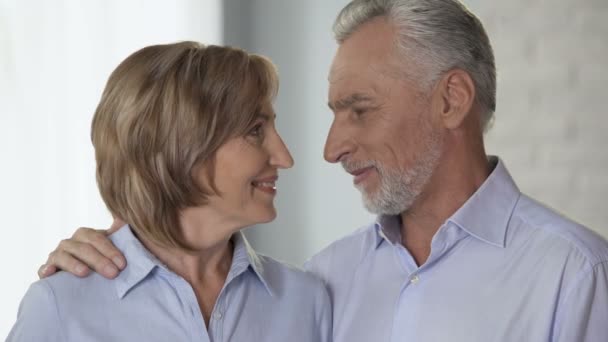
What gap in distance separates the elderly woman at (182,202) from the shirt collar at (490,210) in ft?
1.07

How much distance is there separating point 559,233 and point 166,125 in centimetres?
76

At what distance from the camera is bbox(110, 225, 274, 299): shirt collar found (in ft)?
5.32

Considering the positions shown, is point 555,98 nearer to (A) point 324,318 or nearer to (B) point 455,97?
(B) point 455,97

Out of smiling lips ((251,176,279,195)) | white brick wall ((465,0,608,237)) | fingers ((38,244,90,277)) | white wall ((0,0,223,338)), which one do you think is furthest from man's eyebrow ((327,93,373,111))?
white brick wall ((465,0,608,237))

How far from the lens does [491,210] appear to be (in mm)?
1754

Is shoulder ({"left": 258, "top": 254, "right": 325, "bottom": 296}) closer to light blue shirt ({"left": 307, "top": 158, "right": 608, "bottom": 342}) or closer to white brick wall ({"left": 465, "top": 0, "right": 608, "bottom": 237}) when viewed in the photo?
light blue shirt ({"left": 307, "top": 158, "right": 608, "bottom": 342})

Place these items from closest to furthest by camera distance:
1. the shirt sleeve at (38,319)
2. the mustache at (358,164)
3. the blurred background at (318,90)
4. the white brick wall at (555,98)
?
the shirt sleeve at (38,319) → the mustache at (358,164) → the blurred background at (318,90) → the white brick wall at (555,98)

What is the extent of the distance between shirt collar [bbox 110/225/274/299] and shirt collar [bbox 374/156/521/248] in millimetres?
293

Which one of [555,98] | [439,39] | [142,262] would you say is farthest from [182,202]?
[555,98]

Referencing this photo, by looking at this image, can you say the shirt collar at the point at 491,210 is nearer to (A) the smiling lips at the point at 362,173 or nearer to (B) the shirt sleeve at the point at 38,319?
(A) the smiling lips at the point at 362,173

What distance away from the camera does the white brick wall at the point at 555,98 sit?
316 cm

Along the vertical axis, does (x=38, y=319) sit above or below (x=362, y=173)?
below

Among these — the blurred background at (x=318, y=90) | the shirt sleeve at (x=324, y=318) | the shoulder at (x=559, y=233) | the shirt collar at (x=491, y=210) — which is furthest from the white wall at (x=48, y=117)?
the shoulder at (x=559, y=233)

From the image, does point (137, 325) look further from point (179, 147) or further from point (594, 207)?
point (594, 207)
